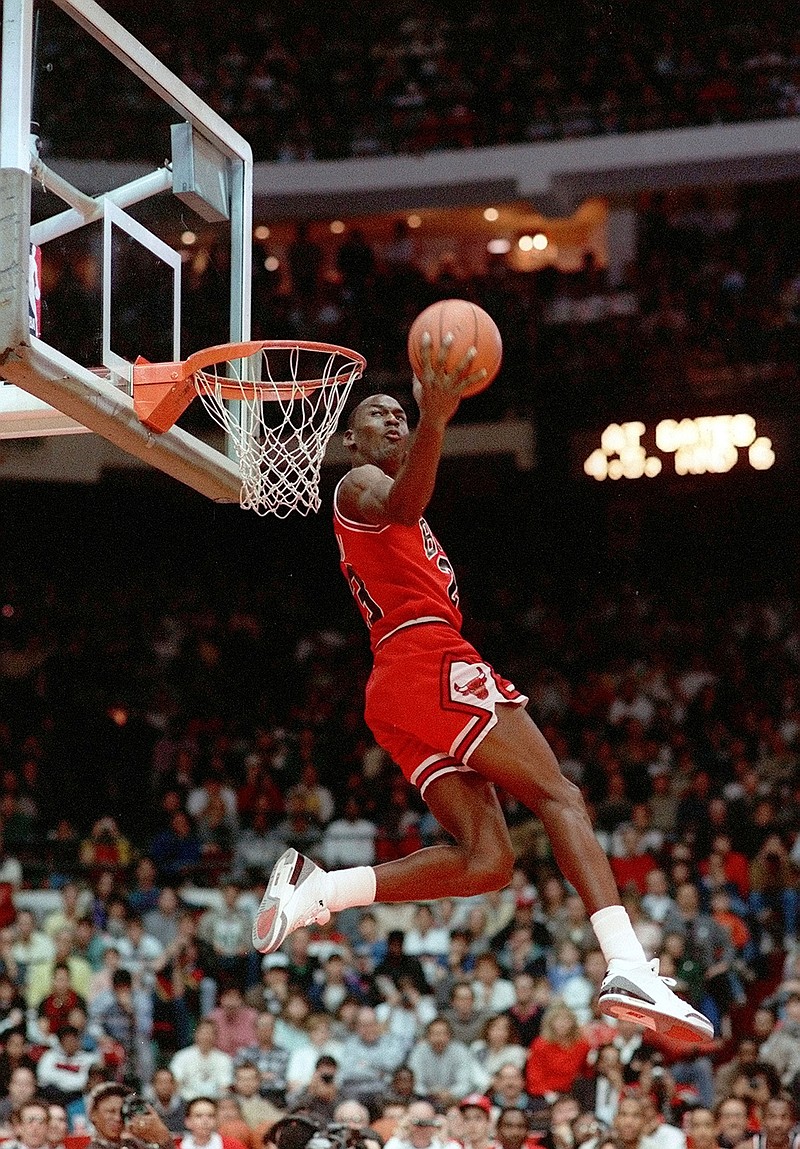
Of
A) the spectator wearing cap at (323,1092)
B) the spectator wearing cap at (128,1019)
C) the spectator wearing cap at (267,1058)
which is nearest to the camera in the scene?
the spectator wearing cap at (323,1092)

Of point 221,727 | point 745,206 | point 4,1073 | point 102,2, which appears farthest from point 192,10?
point 4,1073

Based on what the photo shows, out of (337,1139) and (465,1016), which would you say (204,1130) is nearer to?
(337,1139)

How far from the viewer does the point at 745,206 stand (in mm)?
18922

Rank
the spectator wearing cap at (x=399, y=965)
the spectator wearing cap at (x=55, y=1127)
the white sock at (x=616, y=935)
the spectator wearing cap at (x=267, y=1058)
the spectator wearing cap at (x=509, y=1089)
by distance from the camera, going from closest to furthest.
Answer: the white sock at (x=616, y=935)
the spectator wearing cap at (x=55, y=1127)
the spectator wearing cap at (x=509, y=1089)
the spectator wearing cap at (x=267, y=1058)
the spectator wearing cap at (x=399, y=965)

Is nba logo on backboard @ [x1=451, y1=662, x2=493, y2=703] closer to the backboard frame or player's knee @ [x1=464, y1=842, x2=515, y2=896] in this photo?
player's knee @ [x1=464, y1=842, x2=515, y2=896]

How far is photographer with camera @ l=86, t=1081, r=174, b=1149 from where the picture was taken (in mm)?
7441

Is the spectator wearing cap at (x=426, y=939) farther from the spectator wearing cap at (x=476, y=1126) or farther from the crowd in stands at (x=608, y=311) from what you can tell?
the crowd in stands at (x=608, y=311)

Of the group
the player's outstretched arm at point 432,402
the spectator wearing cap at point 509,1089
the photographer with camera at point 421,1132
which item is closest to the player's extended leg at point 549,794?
the player's outstretched arm at point 432,402

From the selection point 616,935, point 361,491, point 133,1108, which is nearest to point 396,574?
point 361,491

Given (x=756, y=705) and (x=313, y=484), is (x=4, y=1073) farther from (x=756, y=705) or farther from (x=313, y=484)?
(x=756, y=705)

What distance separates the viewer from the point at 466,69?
1761cm

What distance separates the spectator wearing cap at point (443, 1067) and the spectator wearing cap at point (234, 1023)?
3.14ft

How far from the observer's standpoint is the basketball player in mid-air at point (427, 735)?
497 cm

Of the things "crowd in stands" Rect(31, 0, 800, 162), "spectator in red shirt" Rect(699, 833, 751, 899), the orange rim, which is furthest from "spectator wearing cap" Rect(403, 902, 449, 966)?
"crowd in stands" Rect(31, 0, 800, 162)
